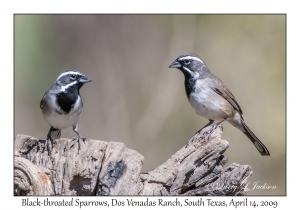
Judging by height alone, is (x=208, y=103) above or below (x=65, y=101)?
below

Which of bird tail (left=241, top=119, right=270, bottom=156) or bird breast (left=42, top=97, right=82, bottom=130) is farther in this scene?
bird tail (left=241, top=119, right=270, bottom=156)

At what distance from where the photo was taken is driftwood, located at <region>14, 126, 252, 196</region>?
5.86m

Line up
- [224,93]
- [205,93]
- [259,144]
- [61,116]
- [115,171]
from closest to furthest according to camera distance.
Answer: [115,171] < [61,116] < [205,93] < [224,93] < [259,144]

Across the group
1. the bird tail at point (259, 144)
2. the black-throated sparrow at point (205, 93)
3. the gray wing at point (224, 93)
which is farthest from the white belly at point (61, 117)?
the bird tail at point (259, 144)

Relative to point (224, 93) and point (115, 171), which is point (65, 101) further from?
point (224, 93)

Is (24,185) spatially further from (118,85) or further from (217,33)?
(217,33)

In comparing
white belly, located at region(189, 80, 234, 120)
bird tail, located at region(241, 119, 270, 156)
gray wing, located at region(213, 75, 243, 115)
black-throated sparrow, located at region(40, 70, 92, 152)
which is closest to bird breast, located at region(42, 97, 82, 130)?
black-throated sparrow, located at region(40, 70, 92, 152)

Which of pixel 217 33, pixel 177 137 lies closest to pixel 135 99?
pixel 177 137

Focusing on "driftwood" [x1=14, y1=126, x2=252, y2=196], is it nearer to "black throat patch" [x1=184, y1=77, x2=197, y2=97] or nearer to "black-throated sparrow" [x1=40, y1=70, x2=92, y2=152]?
"black-throated sparrow" [x1=40, y1=70, x2=92, y2=152]

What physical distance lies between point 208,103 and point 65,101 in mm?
2418

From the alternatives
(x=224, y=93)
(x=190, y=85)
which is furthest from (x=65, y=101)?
(x=224, y=93)

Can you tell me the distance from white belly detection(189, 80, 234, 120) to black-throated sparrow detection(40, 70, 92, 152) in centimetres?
190

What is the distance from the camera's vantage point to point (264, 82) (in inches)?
399

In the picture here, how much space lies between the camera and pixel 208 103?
7.67 meters
